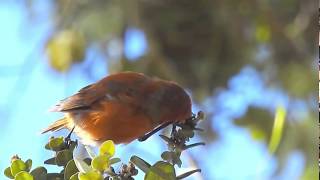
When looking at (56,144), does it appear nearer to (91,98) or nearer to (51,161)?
(51,161)

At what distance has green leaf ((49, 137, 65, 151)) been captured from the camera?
0.57 m

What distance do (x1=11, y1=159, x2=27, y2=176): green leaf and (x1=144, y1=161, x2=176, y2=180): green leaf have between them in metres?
0.10

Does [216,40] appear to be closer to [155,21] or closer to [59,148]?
[155,21]

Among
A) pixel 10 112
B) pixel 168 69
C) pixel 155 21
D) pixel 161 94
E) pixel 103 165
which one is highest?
pixel 155 21

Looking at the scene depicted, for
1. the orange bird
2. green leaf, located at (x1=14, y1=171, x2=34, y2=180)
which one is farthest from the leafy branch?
the orange bird

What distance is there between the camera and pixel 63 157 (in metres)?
0.56

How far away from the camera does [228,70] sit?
4.62 ft

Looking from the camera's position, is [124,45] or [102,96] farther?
[124,45]

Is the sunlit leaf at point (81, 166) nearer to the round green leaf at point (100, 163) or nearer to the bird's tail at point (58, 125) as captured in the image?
the round green leaf at point (100, 163)

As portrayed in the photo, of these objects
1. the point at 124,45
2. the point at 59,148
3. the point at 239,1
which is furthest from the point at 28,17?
the point at 59,148

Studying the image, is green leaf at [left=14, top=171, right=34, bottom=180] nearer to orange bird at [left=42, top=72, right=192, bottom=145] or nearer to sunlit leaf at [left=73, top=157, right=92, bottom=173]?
sunlit leaf at [left=73, top=157, right=92, bottom=173]

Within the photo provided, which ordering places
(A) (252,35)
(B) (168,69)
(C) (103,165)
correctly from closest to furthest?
(C) (103,165) < (B) (168,69) < (A) (252,35)

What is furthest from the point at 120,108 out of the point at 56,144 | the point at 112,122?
the point at 56,144

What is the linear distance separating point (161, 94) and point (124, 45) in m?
0.67
